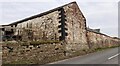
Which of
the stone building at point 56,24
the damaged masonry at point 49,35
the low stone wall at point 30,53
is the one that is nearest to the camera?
the low stone wall at point 30,53

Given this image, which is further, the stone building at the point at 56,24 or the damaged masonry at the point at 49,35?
the stone building at the point at 56,24

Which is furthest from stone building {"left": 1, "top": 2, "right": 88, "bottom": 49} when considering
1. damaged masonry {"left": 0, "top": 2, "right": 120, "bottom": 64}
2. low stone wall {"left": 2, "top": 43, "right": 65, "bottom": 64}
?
low stone wall {"left": 2, "top": 43, "right": 65, "bottom": 64}

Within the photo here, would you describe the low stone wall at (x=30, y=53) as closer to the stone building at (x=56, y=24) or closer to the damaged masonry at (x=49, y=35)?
the damaged masonry at (x=49, y=35)

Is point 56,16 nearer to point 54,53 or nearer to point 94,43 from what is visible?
point 54,53

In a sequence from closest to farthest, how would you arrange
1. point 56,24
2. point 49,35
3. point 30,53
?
point 30,53
point 49,35
point 56,24

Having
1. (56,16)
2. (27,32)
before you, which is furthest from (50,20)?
(27,32)

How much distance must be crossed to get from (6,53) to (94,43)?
697 inches

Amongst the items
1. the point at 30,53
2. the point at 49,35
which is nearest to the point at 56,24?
the point at 49,35

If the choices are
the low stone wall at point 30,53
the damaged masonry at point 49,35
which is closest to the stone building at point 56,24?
the damaged masonry at point 49,35

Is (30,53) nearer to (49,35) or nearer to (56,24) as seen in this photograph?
(49,35)

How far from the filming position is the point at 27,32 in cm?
1814

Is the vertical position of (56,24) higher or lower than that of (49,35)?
higher

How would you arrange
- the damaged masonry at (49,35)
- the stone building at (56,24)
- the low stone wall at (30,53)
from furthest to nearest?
1. the stone building at (56,24)
2. the damaged masonry at (49,35)
3. the low stone wall at (30,53)

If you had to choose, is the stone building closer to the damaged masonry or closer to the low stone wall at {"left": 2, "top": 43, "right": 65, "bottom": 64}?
the damaged masonry
